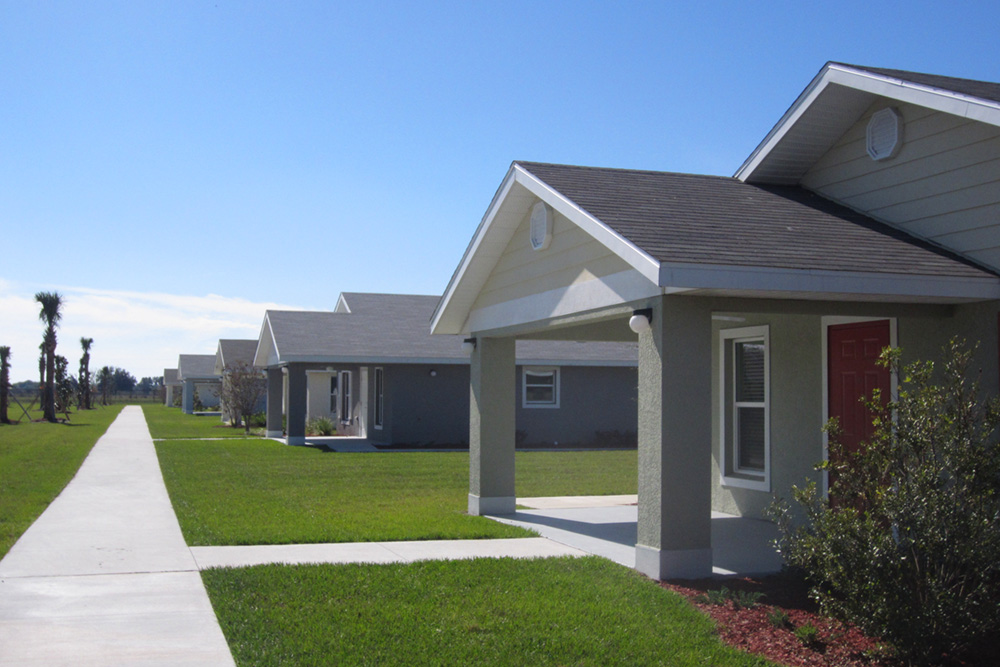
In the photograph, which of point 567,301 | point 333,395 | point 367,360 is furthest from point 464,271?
point 333,395

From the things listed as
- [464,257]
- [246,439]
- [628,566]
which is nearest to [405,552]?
[628,566]

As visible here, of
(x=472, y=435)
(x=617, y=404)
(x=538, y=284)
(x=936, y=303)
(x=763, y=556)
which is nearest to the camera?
(x=936, y=303)

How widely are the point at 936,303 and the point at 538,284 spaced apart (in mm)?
4356

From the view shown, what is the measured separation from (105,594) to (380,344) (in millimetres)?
20363

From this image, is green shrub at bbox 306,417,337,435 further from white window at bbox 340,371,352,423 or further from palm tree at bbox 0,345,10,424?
palm tree at bbox 0,345,10,424

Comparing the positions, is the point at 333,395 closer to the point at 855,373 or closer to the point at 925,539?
the point at 855,373

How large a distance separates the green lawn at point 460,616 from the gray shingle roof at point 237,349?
39658 millimetres

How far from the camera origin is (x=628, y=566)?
8930 millimetres

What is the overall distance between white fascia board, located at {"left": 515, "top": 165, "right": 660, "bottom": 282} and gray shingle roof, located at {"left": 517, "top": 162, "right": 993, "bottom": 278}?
72mm

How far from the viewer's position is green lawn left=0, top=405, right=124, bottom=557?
1207 centimetres

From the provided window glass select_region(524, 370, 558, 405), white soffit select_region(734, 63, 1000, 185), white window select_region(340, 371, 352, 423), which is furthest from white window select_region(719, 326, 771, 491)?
white window select_region(340, 371, 352, 423)

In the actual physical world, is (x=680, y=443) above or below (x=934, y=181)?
below

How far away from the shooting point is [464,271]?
1253cm

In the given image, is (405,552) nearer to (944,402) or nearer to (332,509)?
(332,509)
